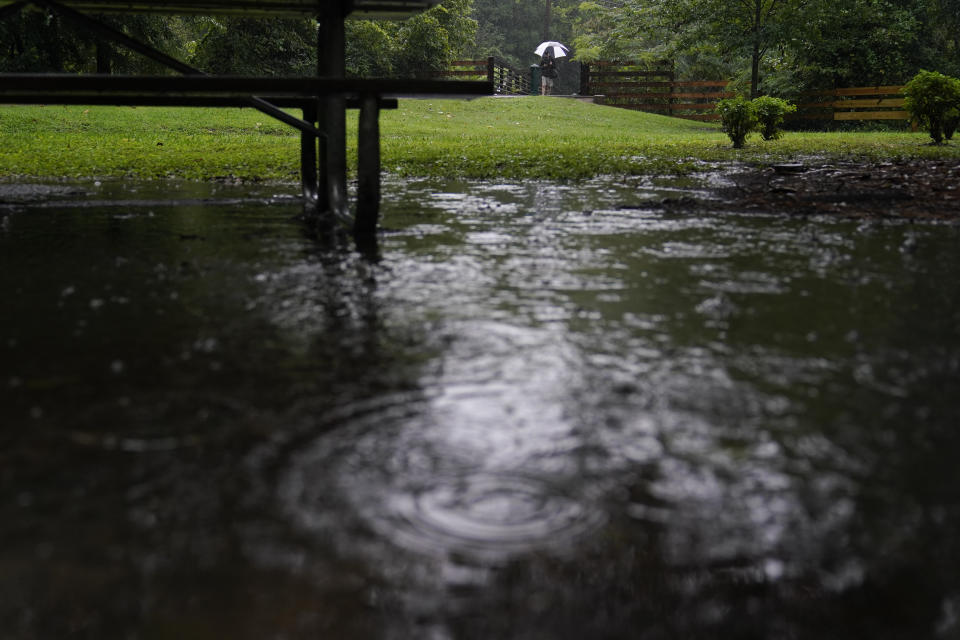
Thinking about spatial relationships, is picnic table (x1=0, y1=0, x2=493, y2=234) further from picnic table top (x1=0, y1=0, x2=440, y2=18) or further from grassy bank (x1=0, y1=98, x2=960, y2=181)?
grassy bank (x1=0, y1=98, x2=960, y2=181)

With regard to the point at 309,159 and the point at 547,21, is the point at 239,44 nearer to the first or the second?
the point at 309,159

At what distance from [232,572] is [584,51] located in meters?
47.3

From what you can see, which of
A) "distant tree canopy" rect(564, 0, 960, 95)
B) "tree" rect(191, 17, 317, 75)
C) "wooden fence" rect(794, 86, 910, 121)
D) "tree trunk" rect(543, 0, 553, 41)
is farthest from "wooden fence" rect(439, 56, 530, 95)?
"wooden fence" rect(794, 86, 910, 121)

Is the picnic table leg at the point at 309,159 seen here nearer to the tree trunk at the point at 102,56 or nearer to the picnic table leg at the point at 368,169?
the picnic table leg at the point at 368,169

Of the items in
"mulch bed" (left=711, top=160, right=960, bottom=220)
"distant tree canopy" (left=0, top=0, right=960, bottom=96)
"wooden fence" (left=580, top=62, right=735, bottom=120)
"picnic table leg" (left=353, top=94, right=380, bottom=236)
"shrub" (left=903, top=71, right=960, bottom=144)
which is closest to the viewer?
"picnic table leg" (left=353, top=94, right=380, bottom=236)

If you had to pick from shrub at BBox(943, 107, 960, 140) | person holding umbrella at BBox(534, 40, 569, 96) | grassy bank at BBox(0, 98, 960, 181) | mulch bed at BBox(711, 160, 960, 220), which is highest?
person holding umbrella at BBox(534, 40, 569, 96)

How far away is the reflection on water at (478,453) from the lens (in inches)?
55.4

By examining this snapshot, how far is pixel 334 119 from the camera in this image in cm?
569

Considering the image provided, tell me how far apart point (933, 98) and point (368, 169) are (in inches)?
553

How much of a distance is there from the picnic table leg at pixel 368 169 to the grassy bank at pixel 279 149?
445cm

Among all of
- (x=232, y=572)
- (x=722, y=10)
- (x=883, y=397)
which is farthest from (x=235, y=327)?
(x=722, y=10)

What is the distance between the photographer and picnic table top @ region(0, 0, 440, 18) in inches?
235

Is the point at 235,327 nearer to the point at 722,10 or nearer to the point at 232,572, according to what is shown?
the point at 232,572

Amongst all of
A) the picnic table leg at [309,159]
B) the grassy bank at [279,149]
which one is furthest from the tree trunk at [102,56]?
the picnic table leg at [309,159]
